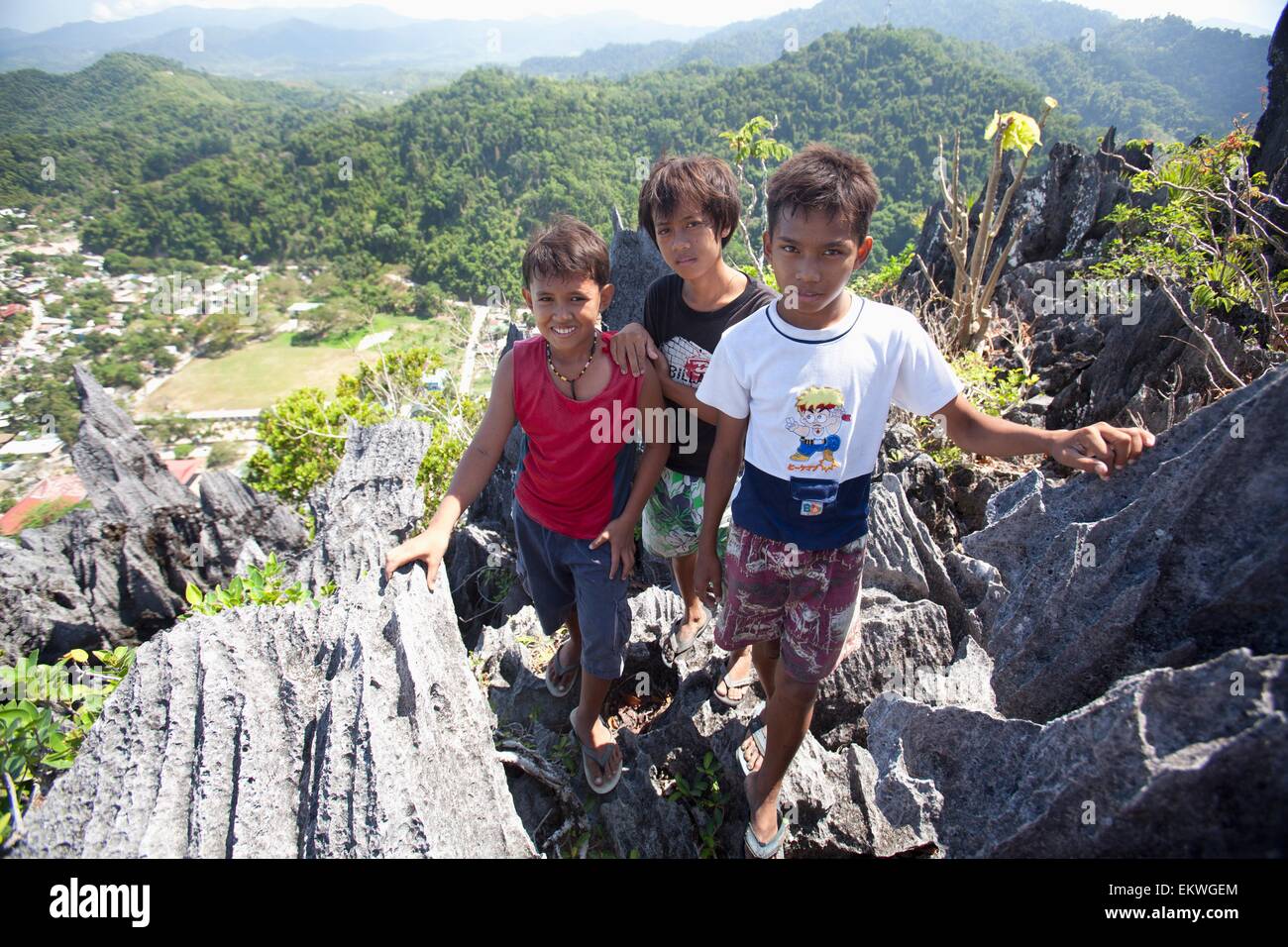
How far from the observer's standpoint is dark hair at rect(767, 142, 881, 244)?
71.9 inches

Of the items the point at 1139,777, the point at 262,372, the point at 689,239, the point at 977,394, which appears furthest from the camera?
the point at 262,372

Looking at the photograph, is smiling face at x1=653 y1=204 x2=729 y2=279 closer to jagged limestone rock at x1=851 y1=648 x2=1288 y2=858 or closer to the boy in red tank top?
the boy in red tank top

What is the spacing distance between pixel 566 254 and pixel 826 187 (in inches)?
34.3

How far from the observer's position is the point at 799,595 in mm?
2125

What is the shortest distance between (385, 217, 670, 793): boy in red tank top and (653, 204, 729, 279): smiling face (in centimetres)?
23

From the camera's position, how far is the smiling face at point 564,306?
2297 mm

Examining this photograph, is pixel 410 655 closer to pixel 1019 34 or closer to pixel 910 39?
pixel 910 39

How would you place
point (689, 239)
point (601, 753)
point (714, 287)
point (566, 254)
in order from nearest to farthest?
point (566, 254) → point (689, 239) → point (714, 287) → point (601, 753)

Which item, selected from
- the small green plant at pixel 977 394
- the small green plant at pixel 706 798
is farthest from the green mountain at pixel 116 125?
the small green plant at pixel 706 798

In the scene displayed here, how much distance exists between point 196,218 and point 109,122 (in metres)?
42.8

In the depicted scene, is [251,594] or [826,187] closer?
[826,187]

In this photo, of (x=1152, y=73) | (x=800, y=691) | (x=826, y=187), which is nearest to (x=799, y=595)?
(x=800, y=691)

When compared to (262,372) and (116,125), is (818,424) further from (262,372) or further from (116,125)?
(116,125)
